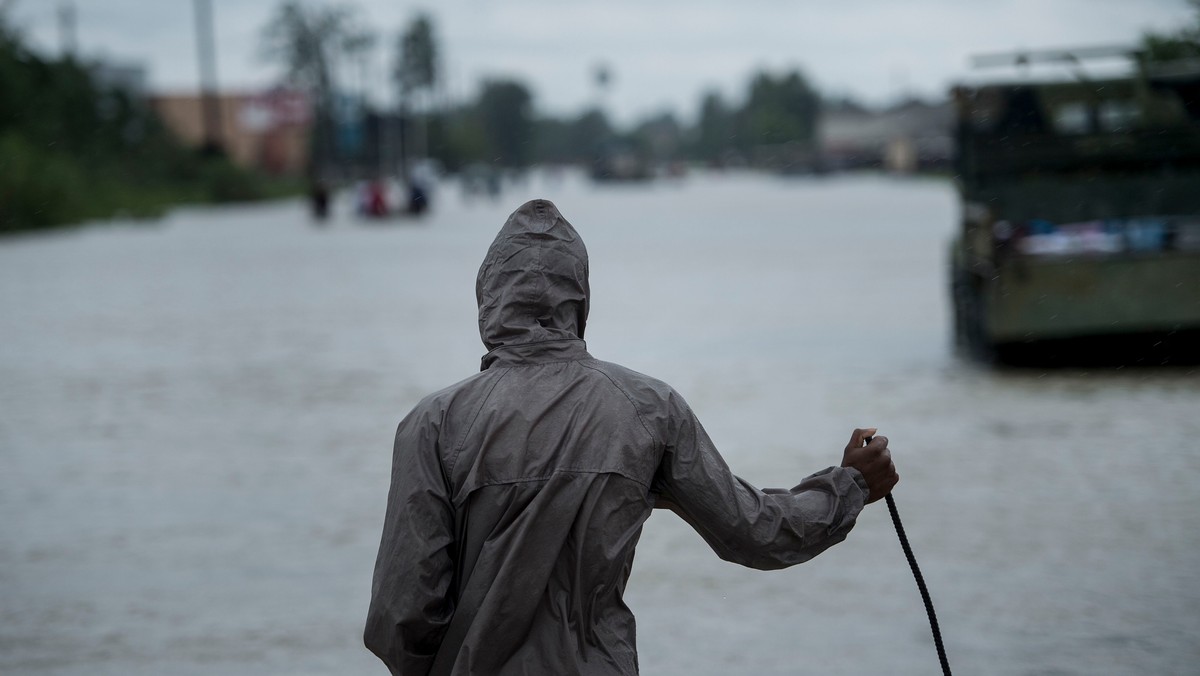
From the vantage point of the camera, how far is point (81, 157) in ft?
212

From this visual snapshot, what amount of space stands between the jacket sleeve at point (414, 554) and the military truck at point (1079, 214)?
9.98 metres

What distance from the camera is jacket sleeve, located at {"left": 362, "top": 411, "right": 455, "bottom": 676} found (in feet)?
9.16

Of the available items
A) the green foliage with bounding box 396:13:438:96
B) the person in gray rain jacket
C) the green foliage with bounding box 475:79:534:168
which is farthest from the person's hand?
the green foliage with bounding box 475:79:534:168

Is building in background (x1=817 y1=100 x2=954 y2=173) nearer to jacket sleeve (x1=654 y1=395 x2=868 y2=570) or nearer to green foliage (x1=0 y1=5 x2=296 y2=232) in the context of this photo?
green foliage (x1=0 y1=5 x2=296 y2=232)

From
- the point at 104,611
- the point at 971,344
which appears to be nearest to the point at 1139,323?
the point at 971,344

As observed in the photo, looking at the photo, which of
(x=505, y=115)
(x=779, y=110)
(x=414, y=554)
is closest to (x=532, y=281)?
(x=414, y=554)

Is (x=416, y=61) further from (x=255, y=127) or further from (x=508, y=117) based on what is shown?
(x=508, y=117)

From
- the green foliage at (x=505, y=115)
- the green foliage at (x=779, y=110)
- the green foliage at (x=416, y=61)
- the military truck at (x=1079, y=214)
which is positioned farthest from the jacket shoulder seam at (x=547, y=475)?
the green foliage at (x=779, y=110)

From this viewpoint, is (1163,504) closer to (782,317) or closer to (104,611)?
(104,611)

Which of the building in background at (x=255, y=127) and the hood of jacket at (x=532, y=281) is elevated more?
the hood of jacket at (x=532, y=281)

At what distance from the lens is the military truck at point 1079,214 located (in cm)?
1227

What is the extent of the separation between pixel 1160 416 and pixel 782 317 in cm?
738

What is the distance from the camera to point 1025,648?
550 cm

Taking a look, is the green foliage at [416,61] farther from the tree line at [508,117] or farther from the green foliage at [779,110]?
the green foliage at [779,110]
